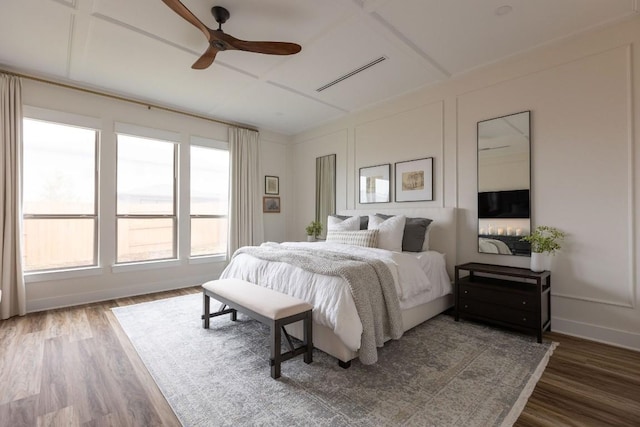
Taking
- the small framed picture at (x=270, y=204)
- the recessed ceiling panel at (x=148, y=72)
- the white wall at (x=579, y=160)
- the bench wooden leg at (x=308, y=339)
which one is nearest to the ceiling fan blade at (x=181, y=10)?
the recessed ceiling panel at (x=148, y=72)

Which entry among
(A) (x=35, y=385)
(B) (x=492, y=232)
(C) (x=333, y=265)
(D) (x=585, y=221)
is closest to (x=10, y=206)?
(A) (x=35, y=385)

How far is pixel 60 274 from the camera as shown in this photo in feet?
12.8

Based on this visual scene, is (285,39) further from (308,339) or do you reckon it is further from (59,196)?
(59,196)

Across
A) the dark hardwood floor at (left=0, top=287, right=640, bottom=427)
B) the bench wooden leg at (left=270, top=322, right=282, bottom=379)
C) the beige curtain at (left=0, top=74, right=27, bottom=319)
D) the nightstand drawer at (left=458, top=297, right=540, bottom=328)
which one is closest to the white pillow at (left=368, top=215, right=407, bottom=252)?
the nightstand drawer at (left=458, top=297, right=540, bottom=328)

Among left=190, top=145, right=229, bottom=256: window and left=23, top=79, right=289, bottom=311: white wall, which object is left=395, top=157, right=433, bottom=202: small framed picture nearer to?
left=190, top=145, right=229, bottom=256: window

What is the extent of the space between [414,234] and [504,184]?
1130mm

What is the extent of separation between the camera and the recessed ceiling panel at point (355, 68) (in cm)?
291

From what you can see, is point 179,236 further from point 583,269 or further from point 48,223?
point 583,269

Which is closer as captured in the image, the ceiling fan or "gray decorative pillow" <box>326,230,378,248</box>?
the ceiling fan

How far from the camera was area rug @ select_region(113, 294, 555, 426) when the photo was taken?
1.80 metres

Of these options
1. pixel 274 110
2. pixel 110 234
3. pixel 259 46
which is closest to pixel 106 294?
pixel 110 234

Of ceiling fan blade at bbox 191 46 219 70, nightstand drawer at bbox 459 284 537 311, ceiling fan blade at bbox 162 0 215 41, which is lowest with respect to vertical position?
nightstand drawer at bbox 459 284 537 311

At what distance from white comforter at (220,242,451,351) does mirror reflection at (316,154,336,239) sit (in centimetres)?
163

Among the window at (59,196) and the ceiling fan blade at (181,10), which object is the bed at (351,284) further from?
the window at (59,196)
